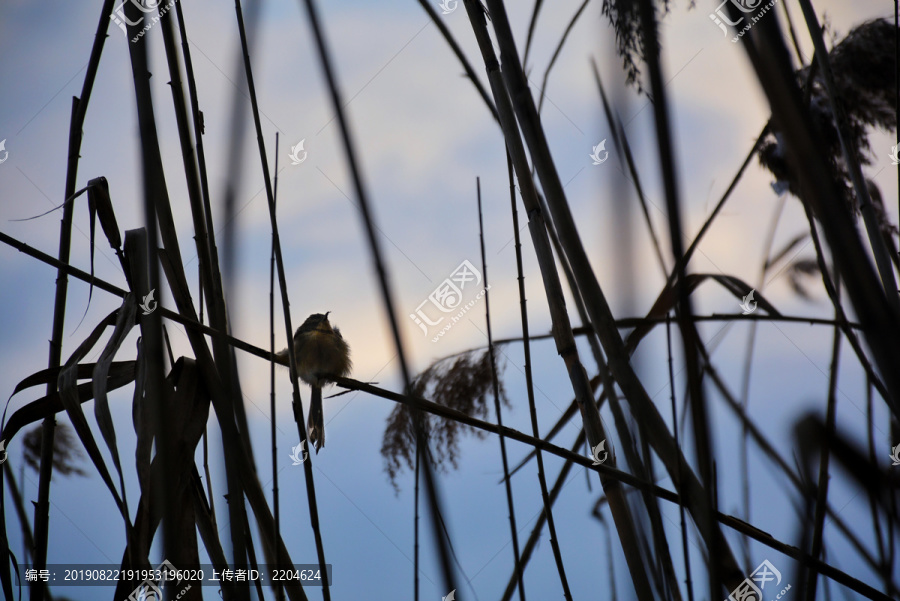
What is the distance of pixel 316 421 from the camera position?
324 centimetres

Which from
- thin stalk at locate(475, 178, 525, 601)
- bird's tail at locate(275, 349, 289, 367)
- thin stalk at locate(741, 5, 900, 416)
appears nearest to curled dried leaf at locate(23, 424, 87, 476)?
bird's tail at locate(275, 349, 289, 367)

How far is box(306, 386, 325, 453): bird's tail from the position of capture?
3.02m

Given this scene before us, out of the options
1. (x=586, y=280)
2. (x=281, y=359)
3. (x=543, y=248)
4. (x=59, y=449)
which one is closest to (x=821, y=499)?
(x=586, y=280)

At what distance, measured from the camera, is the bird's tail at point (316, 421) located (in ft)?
9.91

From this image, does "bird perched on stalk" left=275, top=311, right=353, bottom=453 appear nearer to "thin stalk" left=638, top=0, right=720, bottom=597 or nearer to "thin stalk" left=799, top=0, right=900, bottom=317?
"thin stalk" left=799, top=0, right=900, bottom=317

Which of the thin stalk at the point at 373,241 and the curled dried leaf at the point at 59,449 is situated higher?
the curled dried leaf at the point at 59,449

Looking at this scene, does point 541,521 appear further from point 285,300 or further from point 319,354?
point 319,354

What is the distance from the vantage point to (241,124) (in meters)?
0.79

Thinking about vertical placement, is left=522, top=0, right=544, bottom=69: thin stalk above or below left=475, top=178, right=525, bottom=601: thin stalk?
above

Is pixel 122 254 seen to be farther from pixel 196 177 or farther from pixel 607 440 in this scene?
pixel 607 440

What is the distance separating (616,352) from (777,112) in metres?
0.54

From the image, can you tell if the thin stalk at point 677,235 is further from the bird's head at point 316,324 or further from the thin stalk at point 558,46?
the bird's head at point 316,324

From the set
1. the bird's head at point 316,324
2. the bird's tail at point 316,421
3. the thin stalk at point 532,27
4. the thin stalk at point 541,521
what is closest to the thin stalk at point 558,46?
the thin stalk at point 532,27

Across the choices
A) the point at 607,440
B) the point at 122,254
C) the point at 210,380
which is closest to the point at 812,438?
the point at 607,440
